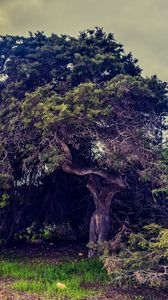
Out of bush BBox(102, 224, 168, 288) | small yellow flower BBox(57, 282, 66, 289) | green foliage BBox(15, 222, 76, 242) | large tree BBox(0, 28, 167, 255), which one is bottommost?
small yellow flower BBox(57, 282, 66, 289)

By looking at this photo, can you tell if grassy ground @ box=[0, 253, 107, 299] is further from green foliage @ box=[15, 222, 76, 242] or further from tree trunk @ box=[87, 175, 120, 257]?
green foliage @ box=[15, 222, 76, 242]

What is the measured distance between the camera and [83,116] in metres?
7.65

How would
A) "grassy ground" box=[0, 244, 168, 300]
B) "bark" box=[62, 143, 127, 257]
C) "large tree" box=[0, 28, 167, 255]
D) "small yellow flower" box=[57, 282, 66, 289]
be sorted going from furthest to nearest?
"bark" box=[62, 143, 127, 257] → "large tree" box=[0, 28, 167, 255] → "small yellow flower" box=[57, 282, 66, 289] → "grassy ground" box=[0, 244, 168, 300]

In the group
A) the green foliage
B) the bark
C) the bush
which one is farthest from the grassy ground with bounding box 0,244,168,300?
the green foliage

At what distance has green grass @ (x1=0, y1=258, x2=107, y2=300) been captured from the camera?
6.60m

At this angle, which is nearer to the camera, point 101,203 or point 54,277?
point 54,277

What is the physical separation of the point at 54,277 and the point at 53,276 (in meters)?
0.03

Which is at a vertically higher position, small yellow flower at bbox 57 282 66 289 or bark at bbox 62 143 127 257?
bark at bbox 62 143 127 257

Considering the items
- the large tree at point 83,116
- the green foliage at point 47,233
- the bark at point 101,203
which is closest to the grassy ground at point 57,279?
the bark at point 101,203

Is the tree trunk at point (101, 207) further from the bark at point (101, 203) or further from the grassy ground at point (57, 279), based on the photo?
the grassy ground at point (57, 279)

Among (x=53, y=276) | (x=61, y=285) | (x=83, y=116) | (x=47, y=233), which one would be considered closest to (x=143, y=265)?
(x=61, y=285)

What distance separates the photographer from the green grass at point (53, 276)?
660 cm

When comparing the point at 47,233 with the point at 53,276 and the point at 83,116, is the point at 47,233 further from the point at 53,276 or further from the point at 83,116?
the point at 83,116

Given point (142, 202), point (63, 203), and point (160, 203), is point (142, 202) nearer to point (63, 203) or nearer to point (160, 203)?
point (160, 203)
